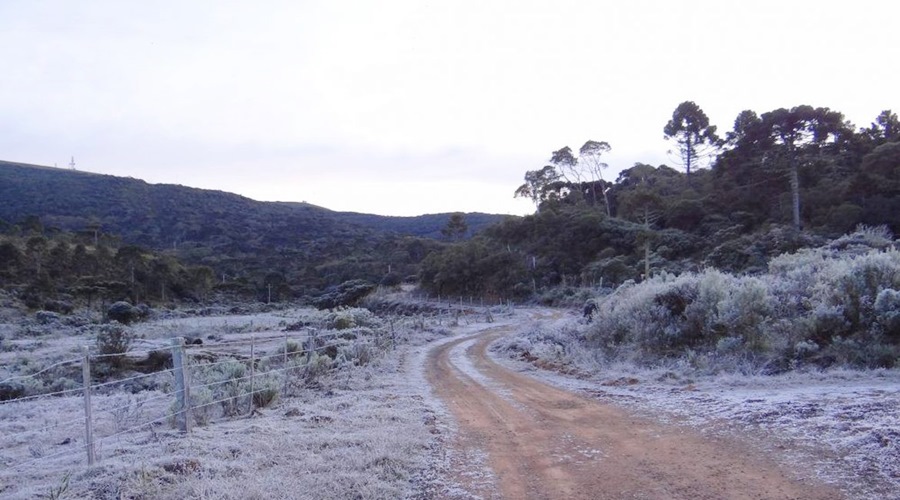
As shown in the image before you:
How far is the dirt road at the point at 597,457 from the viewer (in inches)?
243

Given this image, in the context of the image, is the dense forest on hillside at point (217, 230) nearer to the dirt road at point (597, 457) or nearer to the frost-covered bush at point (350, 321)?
the frost-covered bush at point (350, 321)

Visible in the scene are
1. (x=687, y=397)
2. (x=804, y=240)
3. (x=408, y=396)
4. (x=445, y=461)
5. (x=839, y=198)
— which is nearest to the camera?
(x=445, y=461)

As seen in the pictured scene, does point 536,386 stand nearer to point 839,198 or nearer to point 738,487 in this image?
point 738,487

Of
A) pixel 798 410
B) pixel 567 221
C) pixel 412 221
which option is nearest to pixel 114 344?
pixel 798 410

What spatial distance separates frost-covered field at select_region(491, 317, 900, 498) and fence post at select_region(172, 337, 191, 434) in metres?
6.69

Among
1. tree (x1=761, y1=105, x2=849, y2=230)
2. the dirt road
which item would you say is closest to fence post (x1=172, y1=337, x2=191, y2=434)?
the dirt road

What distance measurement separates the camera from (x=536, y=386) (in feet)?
44.7

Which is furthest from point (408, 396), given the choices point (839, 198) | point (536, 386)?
point (839, 198)

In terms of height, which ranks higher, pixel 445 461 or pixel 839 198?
pixel 839 198

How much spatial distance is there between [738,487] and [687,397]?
15.3 feet

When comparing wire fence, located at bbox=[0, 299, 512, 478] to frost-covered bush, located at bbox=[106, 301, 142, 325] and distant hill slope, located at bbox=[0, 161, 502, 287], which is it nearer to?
frost-covered bush, located at bbox=[106, 301, 142, 325]

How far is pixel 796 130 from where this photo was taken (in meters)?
48.0

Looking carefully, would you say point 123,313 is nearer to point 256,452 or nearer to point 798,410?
point 256,452

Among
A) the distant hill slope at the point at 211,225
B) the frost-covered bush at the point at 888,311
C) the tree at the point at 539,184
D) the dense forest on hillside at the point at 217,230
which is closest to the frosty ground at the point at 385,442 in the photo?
the frost-covered bush at the point at 888,311
